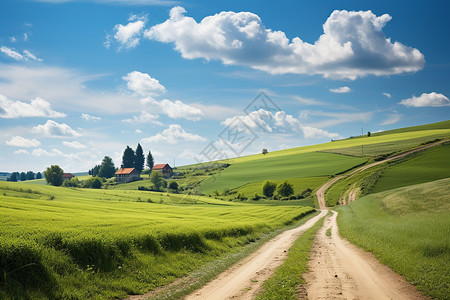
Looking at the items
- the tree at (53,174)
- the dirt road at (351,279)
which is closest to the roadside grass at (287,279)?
the dirt road at (351,279)

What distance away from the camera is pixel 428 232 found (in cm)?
2225

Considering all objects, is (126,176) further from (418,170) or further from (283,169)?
(418,170)

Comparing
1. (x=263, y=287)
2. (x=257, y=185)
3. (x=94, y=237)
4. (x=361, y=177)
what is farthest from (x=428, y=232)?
(x=257, y=185)

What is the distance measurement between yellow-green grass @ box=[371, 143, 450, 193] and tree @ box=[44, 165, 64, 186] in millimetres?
139747

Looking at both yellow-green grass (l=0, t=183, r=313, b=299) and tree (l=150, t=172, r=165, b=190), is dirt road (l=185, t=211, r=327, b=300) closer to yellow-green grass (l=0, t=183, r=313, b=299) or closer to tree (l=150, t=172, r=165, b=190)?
yellow-green grass (l=0, t=183, r=313, b=299)

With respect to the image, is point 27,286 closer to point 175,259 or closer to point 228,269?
point 175,259

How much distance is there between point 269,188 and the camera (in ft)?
390

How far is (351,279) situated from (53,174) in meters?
165

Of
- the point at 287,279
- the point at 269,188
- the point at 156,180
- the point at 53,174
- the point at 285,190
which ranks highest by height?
the point at 53,174

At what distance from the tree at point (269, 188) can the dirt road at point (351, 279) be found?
311ft

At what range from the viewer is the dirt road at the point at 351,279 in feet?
44.8

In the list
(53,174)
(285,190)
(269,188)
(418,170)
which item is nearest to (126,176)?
(53,174)

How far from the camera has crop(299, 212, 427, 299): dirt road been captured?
13.6 meters

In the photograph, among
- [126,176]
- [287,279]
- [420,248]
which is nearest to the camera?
[287,279]
